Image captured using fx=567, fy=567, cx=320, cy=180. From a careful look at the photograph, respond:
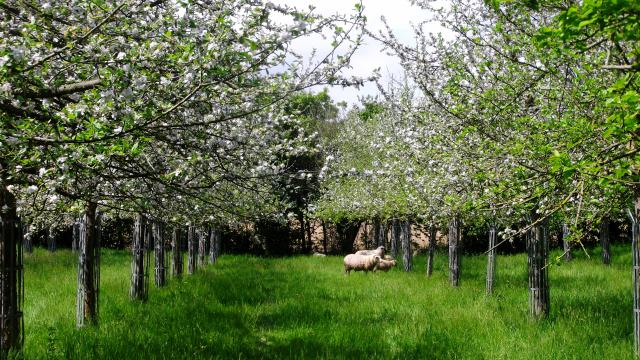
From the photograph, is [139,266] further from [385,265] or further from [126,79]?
[385,265]

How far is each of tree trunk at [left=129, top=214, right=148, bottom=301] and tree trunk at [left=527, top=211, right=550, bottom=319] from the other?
896cm

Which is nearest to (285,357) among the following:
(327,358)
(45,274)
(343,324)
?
(327,358)

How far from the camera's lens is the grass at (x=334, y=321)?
9.27 m

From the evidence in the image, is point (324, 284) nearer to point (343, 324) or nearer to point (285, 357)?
point (343, 324)

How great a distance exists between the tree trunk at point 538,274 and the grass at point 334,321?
37 cm

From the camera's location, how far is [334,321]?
1204 cm

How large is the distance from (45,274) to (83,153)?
1751 centimetres

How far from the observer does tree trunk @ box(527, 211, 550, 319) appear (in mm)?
11781

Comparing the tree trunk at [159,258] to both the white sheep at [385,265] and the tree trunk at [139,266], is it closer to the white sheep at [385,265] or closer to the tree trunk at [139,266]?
the tree trunk at [139,266]

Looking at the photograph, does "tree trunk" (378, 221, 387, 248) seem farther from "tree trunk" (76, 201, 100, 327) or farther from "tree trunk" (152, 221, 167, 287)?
"tree trunk" (76, 201, 100, 327)

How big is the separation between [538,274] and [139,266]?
9.37 metres

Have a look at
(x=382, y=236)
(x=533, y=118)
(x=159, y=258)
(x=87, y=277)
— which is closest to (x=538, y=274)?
(x=533, y=118)

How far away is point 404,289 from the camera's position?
16.8 meters

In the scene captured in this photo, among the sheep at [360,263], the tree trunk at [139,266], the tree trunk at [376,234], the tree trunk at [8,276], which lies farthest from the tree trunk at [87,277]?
the tree trunk at [376,234]
